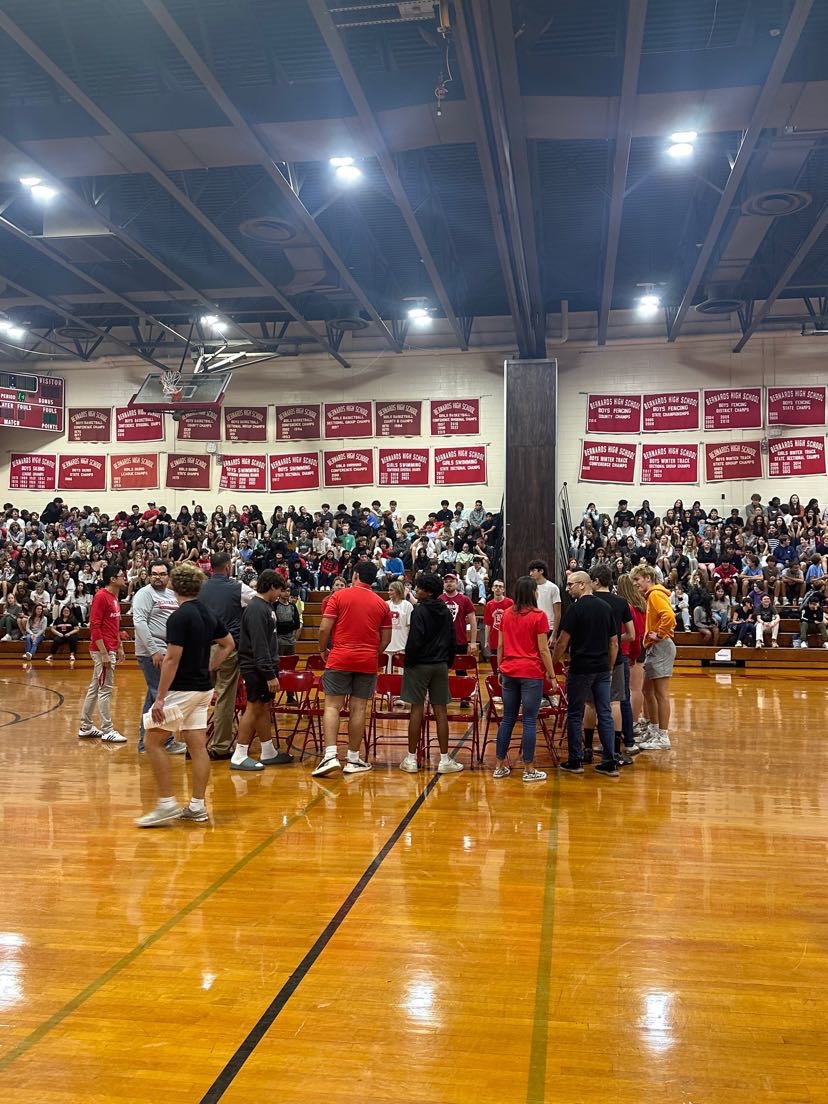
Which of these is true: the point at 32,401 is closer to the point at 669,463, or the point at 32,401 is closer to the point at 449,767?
the point at 669,463

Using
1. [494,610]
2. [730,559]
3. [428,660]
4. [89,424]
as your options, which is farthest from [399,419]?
[428,660]

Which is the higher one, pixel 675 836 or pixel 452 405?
pixel 452 405

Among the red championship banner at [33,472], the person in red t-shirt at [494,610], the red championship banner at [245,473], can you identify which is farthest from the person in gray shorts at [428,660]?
the red championship banner at [33,472]

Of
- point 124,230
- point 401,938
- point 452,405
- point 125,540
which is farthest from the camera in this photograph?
point 452,405

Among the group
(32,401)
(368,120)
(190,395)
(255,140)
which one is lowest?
(190,395)

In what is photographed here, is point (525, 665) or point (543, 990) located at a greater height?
point (525, 665)

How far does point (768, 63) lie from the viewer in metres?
9.70

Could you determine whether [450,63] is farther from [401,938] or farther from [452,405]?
[452,405]

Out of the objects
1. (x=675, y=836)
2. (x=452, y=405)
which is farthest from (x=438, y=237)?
(x=675, y=836)

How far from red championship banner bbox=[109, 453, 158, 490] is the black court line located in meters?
20.5

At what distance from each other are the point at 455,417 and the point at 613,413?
4007mm

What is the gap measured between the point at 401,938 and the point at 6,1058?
1.59 metres

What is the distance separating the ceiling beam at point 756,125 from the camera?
8.41m

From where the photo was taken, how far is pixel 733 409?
69.3 ft
